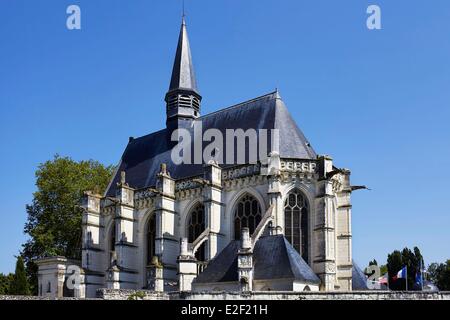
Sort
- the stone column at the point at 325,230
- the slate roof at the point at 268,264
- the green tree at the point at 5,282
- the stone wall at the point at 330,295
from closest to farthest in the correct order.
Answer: the stone wall at the point at 330,295, the slate roof at the point at 268,264, the stone column at the point at 325,230, the green tree at the point at 5,282

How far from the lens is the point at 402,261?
6084cm

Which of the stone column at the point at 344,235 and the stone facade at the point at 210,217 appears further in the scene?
the stone column at the point at 344,235

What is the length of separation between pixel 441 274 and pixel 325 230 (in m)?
39.3

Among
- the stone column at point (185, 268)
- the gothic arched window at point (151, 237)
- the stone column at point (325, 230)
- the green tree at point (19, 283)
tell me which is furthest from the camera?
the green tree at point (19, 283)

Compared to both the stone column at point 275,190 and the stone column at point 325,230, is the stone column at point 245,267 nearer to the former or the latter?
the stone column at point 275,190

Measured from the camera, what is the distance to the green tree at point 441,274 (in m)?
57.0

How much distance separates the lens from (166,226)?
33.1m

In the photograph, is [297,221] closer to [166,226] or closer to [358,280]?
[358,280]

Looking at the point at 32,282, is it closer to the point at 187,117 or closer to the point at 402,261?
the point at 187,117

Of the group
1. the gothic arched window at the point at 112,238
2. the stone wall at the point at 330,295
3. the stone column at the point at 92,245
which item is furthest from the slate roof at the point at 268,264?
the stone column at the point at 92,245

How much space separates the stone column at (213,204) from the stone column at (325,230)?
5.26 m

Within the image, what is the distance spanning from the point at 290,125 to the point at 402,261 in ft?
114

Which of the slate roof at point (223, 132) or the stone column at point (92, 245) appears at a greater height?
the slate roof at point (223, 132)
